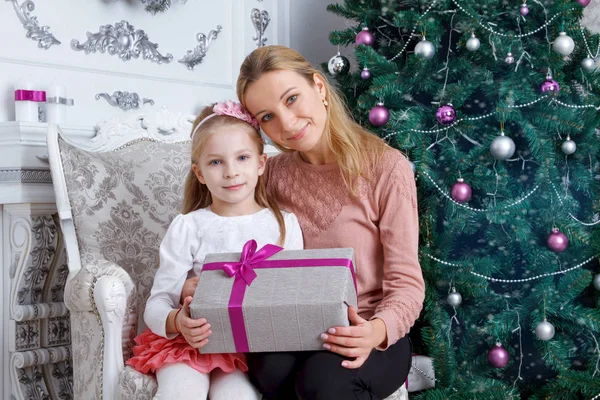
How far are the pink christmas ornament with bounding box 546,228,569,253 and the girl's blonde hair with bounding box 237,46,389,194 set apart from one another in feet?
2.20

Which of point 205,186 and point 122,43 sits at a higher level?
point 122,43

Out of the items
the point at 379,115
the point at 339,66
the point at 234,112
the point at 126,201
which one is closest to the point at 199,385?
the point at 234,112

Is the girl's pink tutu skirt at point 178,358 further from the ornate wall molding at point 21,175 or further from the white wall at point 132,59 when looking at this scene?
the white wall at point 132,59

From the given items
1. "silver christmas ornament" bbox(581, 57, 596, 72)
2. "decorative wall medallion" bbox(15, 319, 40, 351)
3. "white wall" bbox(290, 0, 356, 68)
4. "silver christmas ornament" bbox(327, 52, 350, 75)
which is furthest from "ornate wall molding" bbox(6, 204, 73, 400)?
"silver christmas ornament" bbox(581, 57, 596, 72)

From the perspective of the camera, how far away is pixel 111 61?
2.55 meters

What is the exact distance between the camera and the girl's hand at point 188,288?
1639 mm

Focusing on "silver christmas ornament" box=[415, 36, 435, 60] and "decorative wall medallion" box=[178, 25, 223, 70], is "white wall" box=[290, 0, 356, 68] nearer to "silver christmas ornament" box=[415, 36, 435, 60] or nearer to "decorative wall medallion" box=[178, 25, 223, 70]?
"decorative wall medallion" box=[178, 25, 223, 70]

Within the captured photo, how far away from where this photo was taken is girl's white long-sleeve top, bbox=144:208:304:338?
169 cm

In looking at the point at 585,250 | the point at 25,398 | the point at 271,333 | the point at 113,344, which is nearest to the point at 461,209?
the point at 585,250

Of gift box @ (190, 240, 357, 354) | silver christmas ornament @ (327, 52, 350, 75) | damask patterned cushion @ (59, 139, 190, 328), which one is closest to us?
gift box @ (190, 240, 357, 354)

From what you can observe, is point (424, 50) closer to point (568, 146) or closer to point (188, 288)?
point (568, 146)

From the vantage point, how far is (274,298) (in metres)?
1.44

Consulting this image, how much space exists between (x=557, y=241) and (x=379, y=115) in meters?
0.68

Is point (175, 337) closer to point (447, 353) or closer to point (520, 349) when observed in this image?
point (447, 353)
